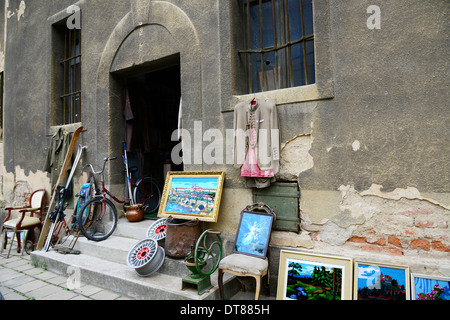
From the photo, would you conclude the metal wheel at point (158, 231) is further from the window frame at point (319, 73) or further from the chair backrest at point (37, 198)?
the chair backrest at point (37, 198)

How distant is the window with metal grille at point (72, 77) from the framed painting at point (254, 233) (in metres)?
4.98

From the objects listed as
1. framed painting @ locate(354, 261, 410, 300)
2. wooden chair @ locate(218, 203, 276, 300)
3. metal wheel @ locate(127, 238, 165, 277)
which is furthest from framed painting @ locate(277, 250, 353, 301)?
metal wheel @ locate(127, 238, 165, 277)

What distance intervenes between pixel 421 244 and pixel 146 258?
3310 mm

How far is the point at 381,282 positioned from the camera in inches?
110

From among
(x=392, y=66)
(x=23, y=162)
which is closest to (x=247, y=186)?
(x=392, y=66)

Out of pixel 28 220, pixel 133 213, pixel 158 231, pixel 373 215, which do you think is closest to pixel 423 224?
pixel 373 215

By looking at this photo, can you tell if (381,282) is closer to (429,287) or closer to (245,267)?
(429,287)

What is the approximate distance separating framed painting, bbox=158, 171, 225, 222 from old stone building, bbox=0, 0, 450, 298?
8.0 inches

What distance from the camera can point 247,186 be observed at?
386 centimetres

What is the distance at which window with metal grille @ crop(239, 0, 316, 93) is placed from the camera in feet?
12.5

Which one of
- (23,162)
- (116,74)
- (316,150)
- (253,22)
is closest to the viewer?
(316,150)

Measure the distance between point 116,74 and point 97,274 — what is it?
12.6 feet

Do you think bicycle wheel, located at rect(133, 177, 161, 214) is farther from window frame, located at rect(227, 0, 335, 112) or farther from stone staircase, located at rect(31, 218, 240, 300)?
window frame, located at rect(227, 0, 335, 112)

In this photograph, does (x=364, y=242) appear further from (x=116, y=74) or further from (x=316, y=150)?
(x=116, y=74)
